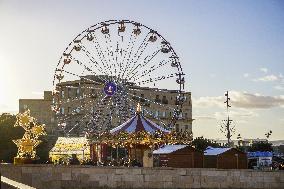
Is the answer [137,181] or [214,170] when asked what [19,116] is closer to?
[137,181]

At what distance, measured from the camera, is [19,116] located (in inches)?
1128

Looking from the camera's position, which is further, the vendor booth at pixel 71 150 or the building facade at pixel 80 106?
the building facade at pixel 80 106

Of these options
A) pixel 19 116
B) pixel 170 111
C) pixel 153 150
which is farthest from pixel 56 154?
pixel 170 111

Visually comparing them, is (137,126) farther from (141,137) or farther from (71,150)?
(71,150)

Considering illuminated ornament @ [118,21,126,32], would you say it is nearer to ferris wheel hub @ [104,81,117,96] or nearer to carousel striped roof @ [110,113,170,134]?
ferris wheel hub @ [104,81,117,96]

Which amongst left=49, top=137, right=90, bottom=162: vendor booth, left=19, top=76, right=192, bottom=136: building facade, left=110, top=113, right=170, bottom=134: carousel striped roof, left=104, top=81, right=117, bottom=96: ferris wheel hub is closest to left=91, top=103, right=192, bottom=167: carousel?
left=110, top=113, right=170, bottom=134: carousel striped roof

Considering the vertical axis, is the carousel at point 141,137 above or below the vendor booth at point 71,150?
above

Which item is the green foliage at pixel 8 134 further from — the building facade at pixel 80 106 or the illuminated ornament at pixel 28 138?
the illuminated ornament at pixel 28 138

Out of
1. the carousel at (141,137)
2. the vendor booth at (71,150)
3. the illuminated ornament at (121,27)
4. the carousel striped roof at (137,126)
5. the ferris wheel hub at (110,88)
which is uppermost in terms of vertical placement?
the illuminated ornament at (121,27)

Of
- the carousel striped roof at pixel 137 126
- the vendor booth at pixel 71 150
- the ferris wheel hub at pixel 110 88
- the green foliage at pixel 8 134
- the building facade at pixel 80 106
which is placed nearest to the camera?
the carousel striped roof at pixel 137 126

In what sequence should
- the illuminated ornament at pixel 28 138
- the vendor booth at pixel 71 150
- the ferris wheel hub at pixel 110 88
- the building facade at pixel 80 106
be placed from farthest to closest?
the building facade at pixel 80 106, the vendor booth at pixel 71 150, the ferris wheel hub at pixel 110 88, the illuminated ornament at pixel 28 138

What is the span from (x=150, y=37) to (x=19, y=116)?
1990 cm

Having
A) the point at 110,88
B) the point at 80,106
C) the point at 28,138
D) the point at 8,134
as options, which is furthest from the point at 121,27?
the point at 80,106

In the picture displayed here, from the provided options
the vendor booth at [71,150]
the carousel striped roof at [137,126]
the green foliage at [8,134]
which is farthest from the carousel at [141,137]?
the green foliage at [8,134]
